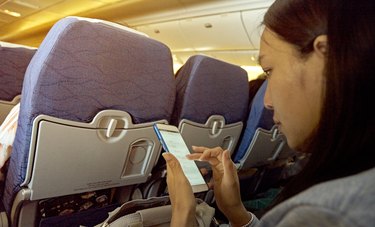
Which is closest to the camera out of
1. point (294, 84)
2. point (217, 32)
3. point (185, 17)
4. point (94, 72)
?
point (294, 84)

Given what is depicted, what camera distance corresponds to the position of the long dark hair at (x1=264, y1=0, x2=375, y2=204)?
0.47 meters

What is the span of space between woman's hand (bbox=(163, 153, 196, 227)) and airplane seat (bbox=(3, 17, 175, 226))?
1.07 feet

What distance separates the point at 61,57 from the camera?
88 centimetres

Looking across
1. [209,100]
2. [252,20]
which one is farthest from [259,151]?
[252,20]

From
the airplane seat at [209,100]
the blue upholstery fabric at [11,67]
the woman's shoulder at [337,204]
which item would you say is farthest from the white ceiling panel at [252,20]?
the woman's shoulder at [337,204]

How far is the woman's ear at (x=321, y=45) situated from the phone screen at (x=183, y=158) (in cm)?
58

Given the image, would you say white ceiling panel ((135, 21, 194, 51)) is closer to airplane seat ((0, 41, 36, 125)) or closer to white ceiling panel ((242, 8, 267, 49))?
white ceiling panel ((242, 8, 267, 49))

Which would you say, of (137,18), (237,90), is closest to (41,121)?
(237,90)

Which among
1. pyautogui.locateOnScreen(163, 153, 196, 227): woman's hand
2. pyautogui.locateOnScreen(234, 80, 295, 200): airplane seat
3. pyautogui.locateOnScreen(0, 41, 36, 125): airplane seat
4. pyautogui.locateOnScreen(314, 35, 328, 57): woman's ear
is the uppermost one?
pyautogui.locateOnScreen(314, 35, 328, 57): woman's ear

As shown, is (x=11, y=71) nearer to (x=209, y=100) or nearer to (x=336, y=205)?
(x=209, y=100)

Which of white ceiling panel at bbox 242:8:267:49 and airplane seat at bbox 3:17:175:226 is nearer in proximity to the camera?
airplane seat at bbox 3:17:175:226

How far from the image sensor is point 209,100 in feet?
5.03

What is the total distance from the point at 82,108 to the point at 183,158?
1.30 feet

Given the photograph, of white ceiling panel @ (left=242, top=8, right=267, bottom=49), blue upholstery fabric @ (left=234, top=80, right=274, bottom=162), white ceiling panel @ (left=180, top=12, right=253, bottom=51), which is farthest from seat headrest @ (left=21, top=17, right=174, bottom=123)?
white ceiling panel @ (left=180, top=12, right=253, bottom=51)
